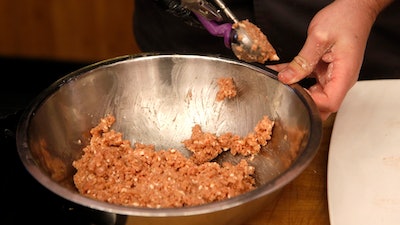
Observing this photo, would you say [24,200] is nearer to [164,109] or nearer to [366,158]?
[164,109]

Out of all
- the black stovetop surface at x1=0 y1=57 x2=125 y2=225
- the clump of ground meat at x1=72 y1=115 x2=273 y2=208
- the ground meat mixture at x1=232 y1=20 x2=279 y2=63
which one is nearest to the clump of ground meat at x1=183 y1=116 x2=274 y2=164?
the clump of ground meat at x1=72 y1=115 x2=273 y2=208

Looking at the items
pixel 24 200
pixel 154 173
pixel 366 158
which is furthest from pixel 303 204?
pixel 24 200

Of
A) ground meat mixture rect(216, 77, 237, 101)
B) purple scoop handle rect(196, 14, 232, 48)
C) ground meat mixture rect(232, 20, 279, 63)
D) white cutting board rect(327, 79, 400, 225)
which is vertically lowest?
white cutting board rect(327, 79, 400, 225)

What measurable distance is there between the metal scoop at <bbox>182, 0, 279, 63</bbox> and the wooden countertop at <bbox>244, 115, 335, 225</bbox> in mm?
218

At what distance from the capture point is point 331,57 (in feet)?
3.57

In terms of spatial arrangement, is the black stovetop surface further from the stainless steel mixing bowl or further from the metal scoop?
the metal scoop

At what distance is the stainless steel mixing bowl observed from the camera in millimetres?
991

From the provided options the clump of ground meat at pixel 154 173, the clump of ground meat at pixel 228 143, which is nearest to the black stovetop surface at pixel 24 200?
the clump of ground meat at pixel 154 173

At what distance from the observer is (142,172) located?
3.32 ft

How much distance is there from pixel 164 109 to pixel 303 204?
0.32 metres

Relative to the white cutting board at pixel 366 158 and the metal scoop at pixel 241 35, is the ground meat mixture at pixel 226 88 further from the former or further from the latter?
the white cutting board at pixel 366 158

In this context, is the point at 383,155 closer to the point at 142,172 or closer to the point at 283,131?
the point at 283,131

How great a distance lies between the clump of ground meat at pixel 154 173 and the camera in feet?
3.07

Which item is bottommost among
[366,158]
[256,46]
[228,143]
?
[366,158]
